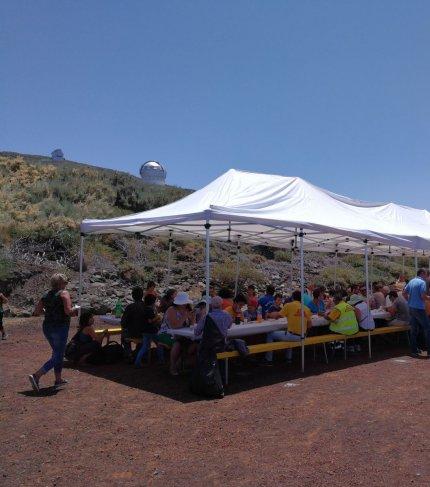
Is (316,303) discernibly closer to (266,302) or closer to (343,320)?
(266,302)

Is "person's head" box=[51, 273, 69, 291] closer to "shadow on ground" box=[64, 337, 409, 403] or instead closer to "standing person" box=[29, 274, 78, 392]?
"standing person" box=[29, 274, 78, 392]

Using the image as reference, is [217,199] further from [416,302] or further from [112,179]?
[112,179]

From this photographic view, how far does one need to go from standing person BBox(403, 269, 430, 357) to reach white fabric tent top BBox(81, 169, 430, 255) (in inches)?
37.3

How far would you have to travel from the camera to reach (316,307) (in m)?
10.7

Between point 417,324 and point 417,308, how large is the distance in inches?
14.6

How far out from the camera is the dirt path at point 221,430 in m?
4.19

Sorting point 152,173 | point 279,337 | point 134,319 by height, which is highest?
point 152,173

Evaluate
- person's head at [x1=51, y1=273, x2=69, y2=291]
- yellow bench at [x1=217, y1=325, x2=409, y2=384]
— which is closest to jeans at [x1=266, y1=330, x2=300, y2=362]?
yellow bench at [x1=217, y1=325, x2=409, y2=384]

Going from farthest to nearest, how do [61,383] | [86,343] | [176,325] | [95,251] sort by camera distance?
[95,251]
[86,343]
[176,325]
[61,383]

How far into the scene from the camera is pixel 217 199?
9320 millimetres

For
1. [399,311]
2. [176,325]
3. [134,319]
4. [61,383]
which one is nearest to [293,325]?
[176,325]

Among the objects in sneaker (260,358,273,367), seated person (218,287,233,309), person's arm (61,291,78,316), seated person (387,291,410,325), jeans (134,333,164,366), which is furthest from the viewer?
seated person (387,291,410,325)

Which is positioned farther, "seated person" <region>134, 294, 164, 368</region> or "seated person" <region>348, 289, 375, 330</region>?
"seated person" <region>348, 289, 375, 330</region>

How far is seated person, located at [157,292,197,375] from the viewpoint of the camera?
7774 millimetres
